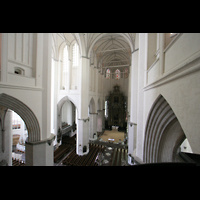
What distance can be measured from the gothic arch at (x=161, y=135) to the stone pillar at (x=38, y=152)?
4.46 meters

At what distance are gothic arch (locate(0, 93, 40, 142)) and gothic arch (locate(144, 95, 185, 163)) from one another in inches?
187

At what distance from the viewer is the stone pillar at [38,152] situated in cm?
446

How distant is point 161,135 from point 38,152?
5.16 meters

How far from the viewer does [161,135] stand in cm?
286

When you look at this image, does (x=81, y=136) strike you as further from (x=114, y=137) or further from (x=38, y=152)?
(x=114, y=137)

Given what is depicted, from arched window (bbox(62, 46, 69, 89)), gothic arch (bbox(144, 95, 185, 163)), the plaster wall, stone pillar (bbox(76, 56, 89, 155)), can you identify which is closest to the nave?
stone pillar (bbox(76, 56, 89, 155))

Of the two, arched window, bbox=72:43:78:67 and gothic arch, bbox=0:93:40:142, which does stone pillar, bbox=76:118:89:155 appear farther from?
arched window, bbox=72:43:78:67

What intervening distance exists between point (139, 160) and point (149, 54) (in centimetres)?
398

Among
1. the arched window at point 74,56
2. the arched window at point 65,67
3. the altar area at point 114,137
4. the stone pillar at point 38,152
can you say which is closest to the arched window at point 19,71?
the stone pillar at point 38,152

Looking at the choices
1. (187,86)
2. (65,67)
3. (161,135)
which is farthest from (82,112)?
(187,86)

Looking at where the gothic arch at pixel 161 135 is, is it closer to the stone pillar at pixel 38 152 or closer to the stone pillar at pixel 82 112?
the stone pillar at pixel 38 152

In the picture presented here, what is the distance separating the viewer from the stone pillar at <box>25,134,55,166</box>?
14.6 feet
